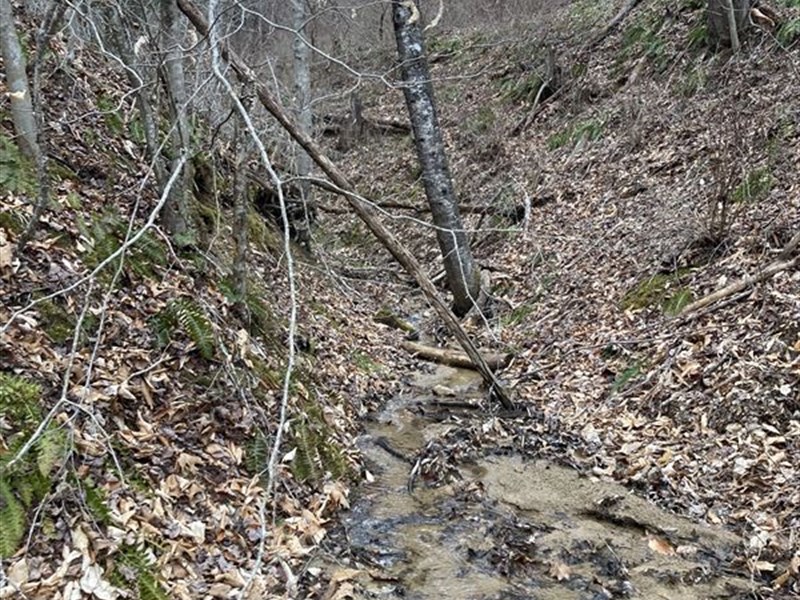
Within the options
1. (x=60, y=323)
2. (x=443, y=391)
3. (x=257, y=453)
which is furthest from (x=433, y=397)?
(x=60, y=323)

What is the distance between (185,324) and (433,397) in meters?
3.20

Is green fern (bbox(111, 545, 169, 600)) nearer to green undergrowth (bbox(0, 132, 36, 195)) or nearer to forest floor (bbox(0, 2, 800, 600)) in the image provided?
forest floor (bbox(0, 2, 800, 600))

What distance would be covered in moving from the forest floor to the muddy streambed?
3cm

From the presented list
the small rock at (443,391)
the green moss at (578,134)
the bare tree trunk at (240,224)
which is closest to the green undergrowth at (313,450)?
the bare tree trunk at (240,224)

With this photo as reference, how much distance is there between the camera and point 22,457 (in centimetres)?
327

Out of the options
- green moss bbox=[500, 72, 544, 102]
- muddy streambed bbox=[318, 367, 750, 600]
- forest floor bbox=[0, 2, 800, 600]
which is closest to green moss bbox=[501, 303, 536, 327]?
forest floor bbox=[0, 2, 800, 600]

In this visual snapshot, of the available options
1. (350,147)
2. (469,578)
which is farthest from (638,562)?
(350,147)

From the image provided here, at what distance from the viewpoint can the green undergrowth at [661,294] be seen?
684cm

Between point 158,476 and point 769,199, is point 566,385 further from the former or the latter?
point 158,476

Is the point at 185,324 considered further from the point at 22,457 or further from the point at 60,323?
the point at 22,457

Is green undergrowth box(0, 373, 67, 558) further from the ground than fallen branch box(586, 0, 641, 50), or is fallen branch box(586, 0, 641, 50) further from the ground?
fallen branch box(586, 0, 641, 50)

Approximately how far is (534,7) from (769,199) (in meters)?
12.6

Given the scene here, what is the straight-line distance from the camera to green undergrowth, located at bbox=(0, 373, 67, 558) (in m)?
3.06

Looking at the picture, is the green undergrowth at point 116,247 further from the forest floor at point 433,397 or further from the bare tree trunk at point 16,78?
the bare tree trunk at point 16,78
